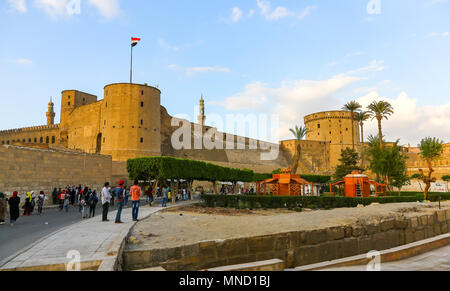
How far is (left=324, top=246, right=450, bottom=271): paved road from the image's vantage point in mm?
5090

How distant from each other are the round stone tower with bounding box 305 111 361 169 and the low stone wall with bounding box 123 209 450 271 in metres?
65.2

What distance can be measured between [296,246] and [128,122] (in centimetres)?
3670

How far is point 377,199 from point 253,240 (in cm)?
1461

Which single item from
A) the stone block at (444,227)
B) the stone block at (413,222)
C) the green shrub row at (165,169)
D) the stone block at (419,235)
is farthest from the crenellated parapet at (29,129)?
the stone block at (444,227)

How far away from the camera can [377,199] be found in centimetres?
1747

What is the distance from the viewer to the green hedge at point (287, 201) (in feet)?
58.3

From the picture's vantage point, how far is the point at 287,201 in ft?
65.1

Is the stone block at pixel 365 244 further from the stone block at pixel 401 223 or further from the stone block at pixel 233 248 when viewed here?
the stone block at pixel 233 248

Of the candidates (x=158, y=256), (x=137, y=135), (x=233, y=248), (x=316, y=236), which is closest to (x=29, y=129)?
(x=137, y=135)

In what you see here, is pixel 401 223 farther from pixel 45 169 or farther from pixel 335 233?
pixel 45 169

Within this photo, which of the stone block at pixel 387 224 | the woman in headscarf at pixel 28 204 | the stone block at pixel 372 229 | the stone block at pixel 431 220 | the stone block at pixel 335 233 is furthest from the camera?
the woman in headscarf at pixel 28 204

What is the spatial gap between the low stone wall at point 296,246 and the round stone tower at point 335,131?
65.2 m


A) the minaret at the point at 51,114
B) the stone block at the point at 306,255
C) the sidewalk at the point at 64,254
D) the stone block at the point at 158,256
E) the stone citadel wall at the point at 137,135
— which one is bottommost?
the stone block at the point at 306,255
